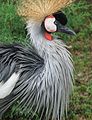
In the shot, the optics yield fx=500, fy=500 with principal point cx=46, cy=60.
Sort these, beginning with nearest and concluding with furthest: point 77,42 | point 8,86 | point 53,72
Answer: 1. point 8,86
2. point 53,72
3. point 77,42

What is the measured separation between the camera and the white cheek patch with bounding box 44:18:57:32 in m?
2.96

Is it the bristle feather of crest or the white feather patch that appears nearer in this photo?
the white feather patch

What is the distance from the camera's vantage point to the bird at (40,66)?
9.64 feet

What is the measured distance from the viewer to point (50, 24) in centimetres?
296

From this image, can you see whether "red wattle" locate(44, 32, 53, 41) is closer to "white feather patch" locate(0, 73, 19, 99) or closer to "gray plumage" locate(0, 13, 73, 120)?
"gray plumage" locate(0, 13, 73, 120)

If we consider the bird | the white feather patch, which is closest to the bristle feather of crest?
the bird

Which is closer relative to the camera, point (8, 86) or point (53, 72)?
point (8, 86)

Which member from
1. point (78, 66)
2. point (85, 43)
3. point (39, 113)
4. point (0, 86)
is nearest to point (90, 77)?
point (78, 66)

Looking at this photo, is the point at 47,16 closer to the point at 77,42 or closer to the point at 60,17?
the point at 60,17

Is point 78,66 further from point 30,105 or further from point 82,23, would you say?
point 30,105

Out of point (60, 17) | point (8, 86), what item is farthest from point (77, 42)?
point (8, 86)

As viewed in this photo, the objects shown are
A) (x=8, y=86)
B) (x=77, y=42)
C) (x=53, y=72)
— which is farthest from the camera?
(x=77, y=42)

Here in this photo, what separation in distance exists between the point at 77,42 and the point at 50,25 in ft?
4.38

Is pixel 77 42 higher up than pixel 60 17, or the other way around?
pixel 60 17
